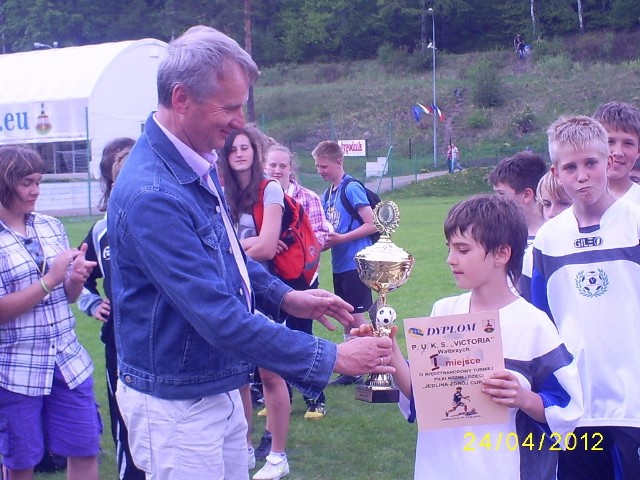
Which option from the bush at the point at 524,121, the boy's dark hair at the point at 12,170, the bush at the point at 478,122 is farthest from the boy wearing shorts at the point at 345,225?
the bush at the point at 478,122

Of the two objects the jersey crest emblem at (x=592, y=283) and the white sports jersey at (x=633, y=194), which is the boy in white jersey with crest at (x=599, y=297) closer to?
the jersey crest emblem at (x=592, y=283)

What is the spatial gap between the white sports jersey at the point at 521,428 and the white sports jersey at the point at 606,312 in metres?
0.56

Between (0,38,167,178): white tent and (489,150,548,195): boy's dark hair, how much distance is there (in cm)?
2878

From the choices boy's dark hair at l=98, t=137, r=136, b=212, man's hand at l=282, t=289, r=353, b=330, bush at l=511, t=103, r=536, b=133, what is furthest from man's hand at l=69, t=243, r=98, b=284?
bush at l=511, t=103, r=536, b=133

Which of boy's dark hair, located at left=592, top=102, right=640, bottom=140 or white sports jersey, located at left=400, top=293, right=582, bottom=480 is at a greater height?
boy's dark hair, located at left=592, top=102, right=640, bottom=140

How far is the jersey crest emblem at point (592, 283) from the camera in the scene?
341cm

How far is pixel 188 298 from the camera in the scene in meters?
2.57

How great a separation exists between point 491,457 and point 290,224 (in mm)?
2931

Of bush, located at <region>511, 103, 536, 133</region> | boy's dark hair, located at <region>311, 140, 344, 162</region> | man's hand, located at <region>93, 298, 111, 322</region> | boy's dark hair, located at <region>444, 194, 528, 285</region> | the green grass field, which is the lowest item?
the green grass field

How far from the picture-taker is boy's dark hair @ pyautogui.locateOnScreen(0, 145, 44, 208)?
4086 millimetres

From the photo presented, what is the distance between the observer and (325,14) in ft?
255

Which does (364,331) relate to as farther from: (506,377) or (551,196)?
(551,196)

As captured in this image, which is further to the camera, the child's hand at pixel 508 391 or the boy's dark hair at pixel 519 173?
the boy's dark hair at pixel 519 173

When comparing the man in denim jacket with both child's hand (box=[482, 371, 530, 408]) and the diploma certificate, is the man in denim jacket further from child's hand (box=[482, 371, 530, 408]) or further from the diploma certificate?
child's hand (box=[482, 371, 530, 408])
